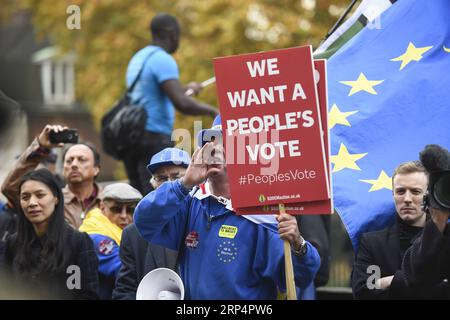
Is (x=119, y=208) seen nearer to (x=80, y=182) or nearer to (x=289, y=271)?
(x=80, y=182)

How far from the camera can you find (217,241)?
6.51 m

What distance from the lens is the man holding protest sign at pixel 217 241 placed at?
6375 mm

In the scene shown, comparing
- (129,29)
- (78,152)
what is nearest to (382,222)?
(78,152)

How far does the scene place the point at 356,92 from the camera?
8.05 meters

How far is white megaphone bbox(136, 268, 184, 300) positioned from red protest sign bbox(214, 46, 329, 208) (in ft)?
1.97

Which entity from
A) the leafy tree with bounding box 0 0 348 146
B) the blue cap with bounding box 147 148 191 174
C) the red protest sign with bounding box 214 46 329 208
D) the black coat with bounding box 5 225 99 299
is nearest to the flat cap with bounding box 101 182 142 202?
the black coat with bounding box 5 225 99 299

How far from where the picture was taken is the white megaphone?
6430 mm

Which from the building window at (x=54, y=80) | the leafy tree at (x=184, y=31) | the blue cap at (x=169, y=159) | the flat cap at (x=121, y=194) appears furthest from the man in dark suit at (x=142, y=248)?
the building window at (x=54, y=80)

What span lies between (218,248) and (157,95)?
12.7ft

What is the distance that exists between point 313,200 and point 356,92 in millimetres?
2133

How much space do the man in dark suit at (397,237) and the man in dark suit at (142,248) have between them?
4.10ft

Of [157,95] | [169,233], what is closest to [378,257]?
[169,233]

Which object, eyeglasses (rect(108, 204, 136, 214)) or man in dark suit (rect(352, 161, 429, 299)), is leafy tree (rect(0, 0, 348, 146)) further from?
man in dark suit (rect(352, 161, 429, 299))
